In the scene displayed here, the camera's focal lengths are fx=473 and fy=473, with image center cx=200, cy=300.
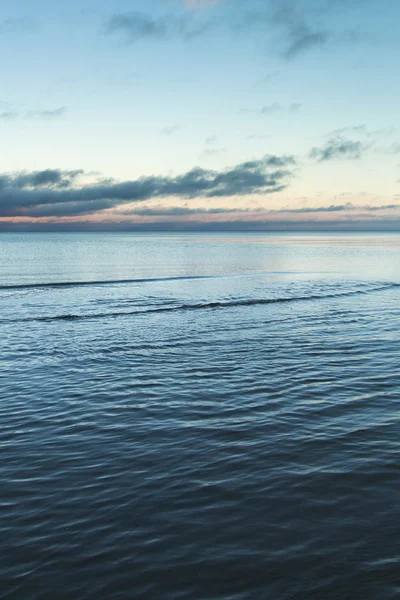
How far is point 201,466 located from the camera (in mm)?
10242

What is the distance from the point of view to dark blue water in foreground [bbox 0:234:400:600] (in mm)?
6949

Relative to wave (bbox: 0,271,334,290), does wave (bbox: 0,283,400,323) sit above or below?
below

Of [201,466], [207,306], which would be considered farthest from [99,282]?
[201,466]

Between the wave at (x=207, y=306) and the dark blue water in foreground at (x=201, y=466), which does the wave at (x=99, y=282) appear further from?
the dark blue water in foreground at (x=201, y=466)

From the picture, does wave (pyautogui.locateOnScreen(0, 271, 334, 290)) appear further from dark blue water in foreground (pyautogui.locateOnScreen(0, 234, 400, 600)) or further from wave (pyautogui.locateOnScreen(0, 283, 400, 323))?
dark blue water in foreground (pyautogui.locateOnScreen(0, 234, 400, 600))

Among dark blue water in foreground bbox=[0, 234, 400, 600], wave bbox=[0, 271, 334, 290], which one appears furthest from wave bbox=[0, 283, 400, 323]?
wave bbox=[0, 271, 334, 290]

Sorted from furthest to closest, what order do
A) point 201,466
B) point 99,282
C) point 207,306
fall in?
point 99,282 → point 207,306 → point 201,466

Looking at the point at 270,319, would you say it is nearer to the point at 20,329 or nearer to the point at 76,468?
the point at 20,329

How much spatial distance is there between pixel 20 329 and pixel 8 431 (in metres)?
15.6

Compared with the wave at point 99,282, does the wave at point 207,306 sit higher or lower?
A: lower

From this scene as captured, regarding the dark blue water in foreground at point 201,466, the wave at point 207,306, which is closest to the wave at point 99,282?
the wave at point 207,306

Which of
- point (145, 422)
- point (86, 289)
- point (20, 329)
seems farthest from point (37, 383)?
point (86, 289)

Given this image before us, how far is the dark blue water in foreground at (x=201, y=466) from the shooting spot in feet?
22.8

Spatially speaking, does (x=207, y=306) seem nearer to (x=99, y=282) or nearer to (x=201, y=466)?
(x=99, y=282)
